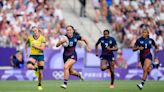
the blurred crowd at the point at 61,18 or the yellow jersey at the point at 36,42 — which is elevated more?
the blurred crowd at the point at 61,18

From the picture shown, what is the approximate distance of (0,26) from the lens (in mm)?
36844

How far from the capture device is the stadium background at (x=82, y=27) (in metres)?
36.6

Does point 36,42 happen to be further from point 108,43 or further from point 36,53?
point 108,43

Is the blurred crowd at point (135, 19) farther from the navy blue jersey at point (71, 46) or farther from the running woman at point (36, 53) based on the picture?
the running woman at point (36, 53)

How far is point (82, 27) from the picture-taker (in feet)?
136

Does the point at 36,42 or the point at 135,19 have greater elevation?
the point at 135,19

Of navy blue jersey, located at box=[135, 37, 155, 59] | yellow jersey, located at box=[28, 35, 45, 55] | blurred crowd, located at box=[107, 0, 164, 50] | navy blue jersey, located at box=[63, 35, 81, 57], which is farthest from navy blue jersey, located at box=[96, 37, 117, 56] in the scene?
blurred crowd, located at box=[107, 0, 164, 50]

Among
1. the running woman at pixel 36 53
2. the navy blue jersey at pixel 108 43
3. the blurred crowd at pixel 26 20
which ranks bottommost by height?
the running woman at pixel 36 53

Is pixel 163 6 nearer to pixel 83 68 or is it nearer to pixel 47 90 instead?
pixel 83 68

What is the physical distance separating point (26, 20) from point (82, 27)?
4951mm

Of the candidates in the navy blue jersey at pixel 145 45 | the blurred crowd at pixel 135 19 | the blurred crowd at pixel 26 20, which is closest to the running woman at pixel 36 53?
the navy blue jersey at pixel 145 45

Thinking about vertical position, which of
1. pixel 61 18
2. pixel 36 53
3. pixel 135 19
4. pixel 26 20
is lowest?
pixel 36 53

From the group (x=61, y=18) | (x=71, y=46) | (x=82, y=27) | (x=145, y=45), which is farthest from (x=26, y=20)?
(x=71, y=46)

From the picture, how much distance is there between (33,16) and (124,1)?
25.1ft
